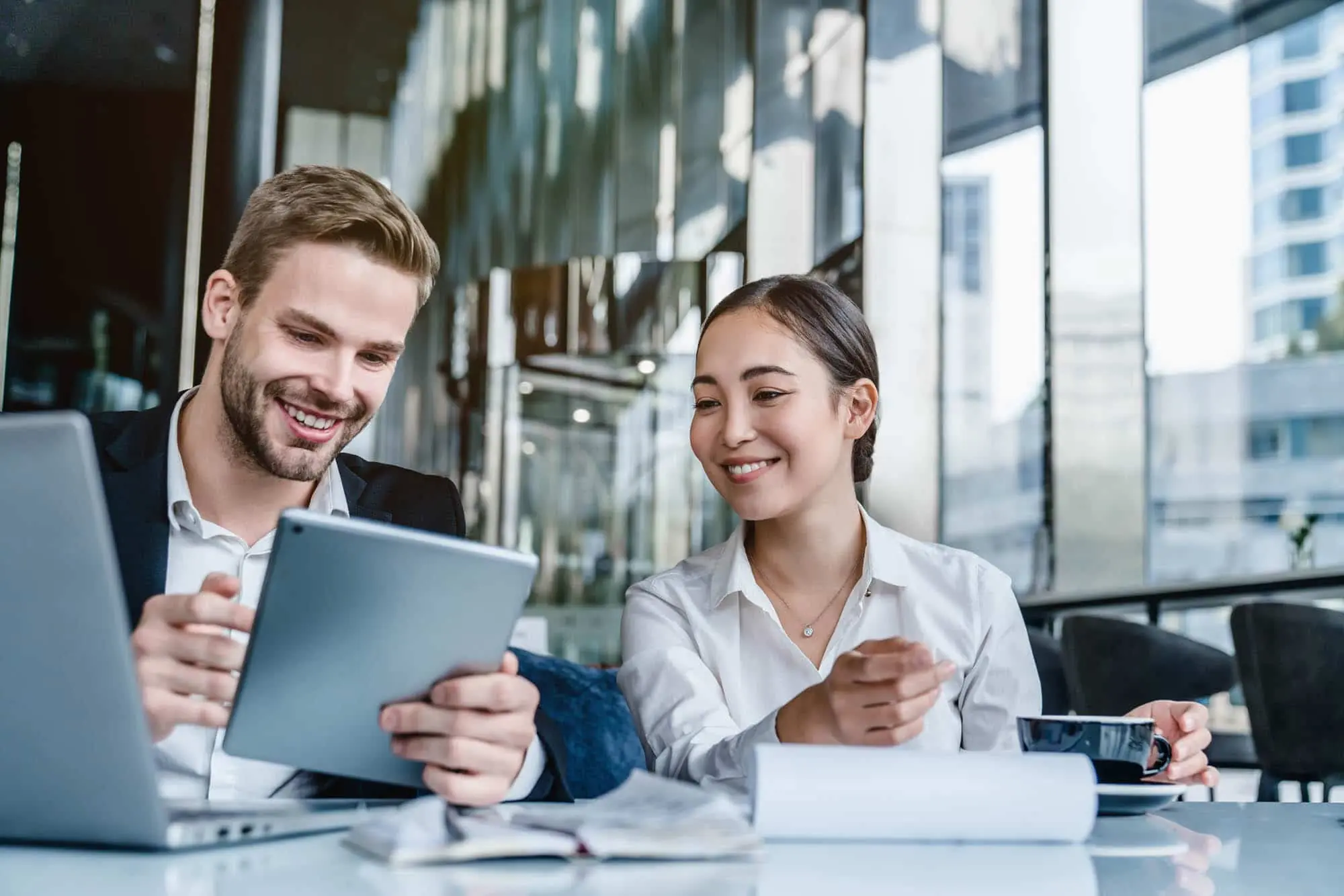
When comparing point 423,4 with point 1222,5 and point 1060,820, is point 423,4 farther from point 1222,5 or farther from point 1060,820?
point 1060,820

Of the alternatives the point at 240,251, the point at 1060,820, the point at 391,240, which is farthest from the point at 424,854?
the point at 240,251

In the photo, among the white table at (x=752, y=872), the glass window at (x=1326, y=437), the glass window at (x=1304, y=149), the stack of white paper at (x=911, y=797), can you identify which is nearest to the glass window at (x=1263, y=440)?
the glass window at (x=1326, y=437)

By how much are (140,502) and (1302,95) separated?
582cm

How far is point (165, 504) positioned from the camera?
1598 millimetres

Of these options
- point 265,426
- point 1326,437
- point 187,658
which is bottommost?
point 187,658

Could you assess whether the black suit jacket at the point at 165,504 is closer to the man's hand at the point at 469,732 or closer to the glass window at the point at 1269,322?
the man's hand at the point at 469,732

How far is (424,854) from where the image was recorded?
2.60ft

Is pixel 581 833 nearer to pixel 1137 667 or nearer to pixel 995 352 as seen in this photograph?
pixel 1137 667

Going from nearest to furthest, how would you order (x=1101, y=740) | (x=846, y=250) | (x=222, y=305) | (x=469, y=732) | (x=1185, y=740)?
(x=469, y=732) < (x=1101, y=740) < (x=1185, y=740) < (x=222, y=305) < (x=846, y=250)

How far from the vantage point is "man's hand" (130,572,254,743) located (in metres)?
0.97

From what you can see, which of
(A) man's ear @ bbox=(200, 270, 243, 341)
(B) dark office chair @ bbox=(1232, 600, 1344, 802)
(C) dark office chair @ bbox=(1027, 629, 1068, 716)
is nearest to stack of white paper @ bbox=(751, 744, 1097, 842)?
(A) man's ear @ bbox=(200, 270, 243, 341)

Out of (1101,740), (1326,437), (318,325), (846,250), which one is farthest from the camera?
(846,250)

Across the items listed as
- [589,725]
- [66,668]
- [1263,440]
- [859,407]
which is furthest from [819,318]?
[1263,440]

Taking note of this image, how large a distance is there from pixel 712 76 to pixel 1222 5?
274 centimetres
